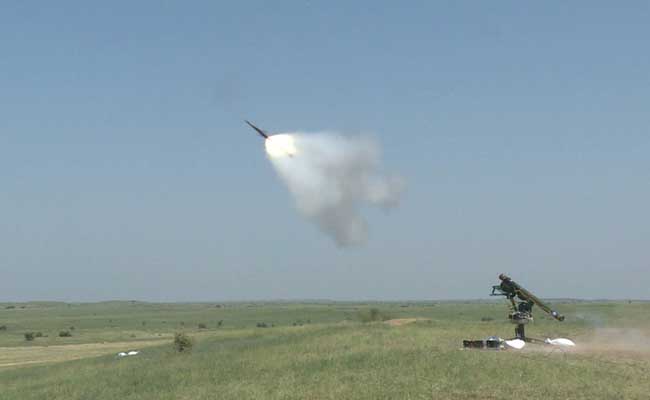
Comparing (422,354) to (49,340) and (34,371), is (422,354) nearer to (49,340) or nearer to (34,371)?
(34,371)

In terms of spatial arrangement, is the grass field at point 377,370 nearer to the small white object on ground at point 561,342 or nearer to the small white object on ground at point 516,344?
the small white object on ground at point 561,342

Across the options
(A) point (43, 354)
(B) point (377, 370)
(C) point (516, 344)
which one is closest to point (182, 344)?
(B) point (377, 370)

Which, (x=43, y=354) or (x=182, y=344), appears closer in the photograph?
(x=182, y=344)

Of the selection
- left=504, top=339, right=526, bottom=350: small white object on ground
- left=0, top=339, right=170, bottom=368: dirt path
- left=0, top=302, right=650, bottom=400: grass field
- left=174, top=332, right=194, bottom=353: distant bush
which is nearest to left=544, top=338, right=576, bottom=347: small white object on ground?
left=0, top=302, right=650, bottom=400: grass field

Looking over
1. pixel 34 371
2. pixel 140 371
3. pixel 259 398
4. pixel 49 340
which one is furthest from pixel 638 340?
pixel 49 340

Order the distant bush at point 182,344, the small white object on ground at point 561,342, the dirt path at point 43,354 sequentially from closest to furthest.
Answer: the small white object on ground at point 561,342, the distant bush at point 182,344, the dirt path at point 43,354

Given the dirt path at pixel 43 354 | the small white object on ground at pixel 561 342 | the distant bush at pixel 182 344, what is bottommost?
the dirt path at pixel 43 354

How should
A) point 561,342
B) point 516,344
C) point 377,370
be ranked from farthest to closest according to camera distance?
point 561,342
point 516,344
point 377,370

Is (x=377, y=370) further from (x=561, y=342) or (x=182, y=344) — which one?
(x=182, y=344)

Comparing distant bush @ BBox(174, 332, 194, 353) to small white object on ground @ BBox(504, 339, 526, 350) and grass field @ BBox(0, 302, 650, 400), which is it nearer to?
grass field @ BBox(0, 302, 650, 400)

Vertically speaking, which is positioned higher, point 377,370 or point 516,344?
point 516,344

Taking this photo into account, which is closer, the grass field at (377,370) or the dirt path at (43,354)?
the grass field at (377,370)

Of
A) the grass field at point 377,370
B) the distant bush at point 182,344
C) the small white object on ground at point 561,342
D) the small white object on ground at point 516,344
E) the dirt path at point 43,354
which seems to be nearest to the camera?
the grass field at point 377,370

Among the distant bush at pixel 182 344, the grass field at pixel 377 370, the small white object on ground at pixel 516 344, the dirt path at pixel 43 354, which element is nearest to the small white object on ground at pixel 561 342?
the grass field at pixel 377 370
